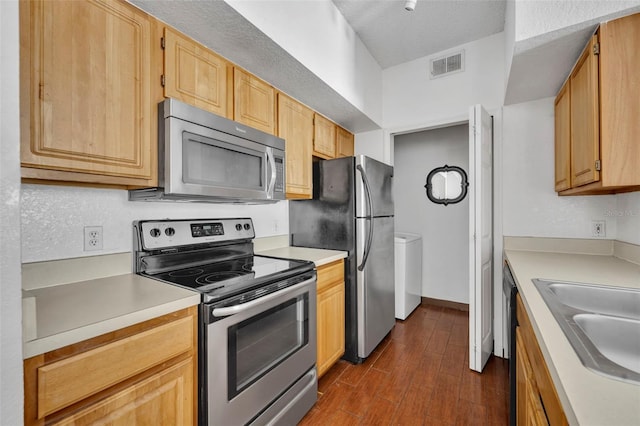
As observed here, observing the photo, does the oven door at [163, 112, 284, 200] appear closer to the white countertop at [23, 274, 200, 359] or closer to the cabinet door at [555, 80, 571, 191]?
the white countertop at [23, 274, 200, 359]

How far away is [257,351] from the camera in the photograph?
1442mm

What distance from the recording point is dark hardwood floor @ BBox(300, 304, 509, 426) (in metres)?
1.73

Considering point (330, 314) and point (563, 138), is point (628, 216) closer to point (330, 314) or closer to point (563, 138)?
point (563, 138)

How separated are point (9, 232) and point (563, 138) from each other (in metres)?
2.76

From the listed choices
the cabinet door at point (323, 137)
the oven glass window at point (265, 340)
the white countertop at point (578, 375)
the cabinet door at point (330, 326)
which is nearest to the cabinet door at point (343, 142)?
the cabinet door at point (323, 137)

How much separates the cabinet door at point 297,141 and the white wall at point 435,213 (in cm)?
199

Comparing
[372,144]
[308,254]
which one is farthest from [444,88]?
[308,254]

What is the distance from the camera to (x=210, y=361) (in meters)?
1.19

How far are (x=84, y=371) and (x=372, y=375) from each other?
1871 mm

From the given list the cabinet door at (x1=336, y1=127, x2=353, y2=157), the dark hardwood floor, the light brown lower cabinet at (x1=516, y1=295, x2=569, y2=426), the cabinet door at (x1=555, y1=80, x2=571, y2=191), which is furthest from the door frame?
the light brown lower cabinet at (x1=516, y1=295, x2=569, y2=426)

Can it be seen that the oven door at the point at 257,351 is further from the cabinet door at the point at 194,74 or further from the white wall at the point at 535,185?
the white wall at the point at 535,185

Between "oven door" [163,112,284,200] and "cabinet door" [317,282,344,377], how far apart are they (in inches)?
32.6

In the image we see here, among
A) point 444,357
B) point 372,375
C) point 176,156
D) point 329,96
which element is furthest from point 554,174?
point 176,156

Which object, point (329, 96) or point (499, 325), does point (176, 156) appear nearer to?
point (329, 96)
